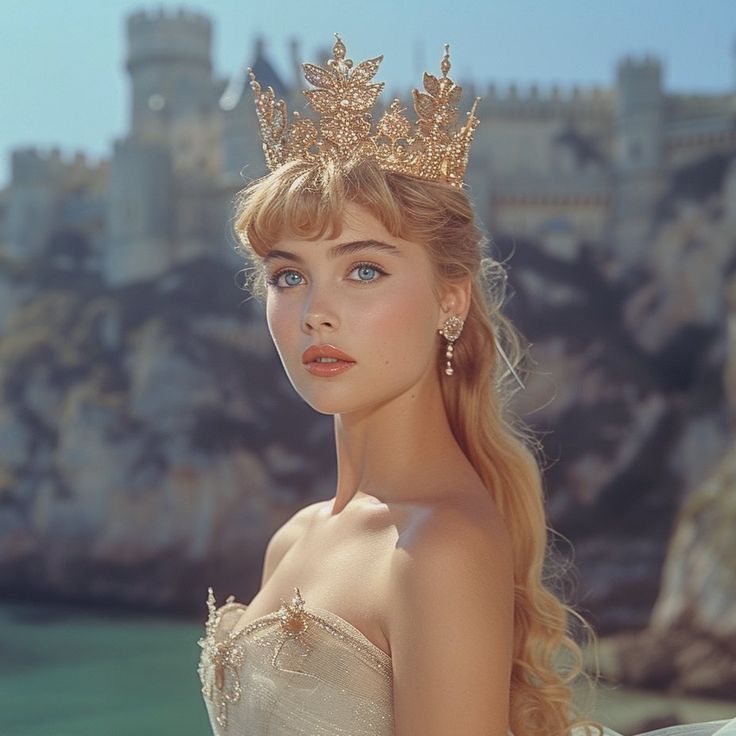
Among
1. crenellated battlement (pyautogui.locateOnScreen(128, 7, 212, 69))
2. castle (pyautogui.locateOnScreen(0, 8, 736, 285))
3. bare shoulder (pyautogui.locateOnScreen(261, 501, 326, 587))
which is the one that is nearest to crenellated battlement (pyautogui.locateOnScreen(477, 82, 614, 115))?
castle (pyautogui.locateOnScreen(0, 8, 736, 285))

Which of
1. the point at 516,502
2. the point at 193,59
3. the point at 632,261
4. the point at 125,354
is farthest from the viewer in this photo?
the point at 193,59

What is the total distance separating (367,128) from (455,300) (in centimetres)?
37

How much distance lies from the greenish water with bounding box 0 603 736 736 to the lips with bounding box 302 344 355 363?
48.8 ft

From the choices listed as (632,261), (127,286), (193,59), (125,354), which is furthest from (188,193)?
(632,261)

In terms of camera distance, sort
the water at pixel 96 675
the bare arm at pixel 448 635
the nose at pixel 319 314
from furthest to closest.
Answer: the water at pixel 96 675
the nose at pixel 319 314
the bare arm at pixel 448 635

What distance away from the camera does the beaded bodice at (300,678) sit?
2047 millimetres

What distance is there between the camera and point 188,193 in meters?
38.1

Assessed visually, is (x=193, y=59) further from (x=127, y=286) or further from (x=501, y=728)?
(x=501, y=728)

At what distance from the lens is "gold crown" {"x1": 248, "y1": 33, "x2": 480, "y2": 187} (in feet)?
7.45

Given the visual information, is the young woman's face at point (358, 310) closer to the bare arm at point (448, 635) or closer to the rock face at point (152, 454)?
the bare arm at point (448, 635)

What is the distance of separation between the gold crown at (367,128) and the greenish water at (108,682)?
48.6 feet

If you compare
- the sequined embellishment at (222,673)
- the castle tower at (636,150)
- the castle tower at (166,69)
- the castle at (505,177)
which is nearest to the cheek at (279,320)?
the sequined embellishment at (222,673)

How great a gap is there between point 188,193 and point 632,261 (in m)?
13.7

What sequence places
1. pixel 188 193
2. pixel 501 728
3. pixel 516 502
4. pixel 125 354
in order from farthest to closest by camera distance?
pixel 188 193, pixel 125 354, pixel 516 502, pixel 501 728
